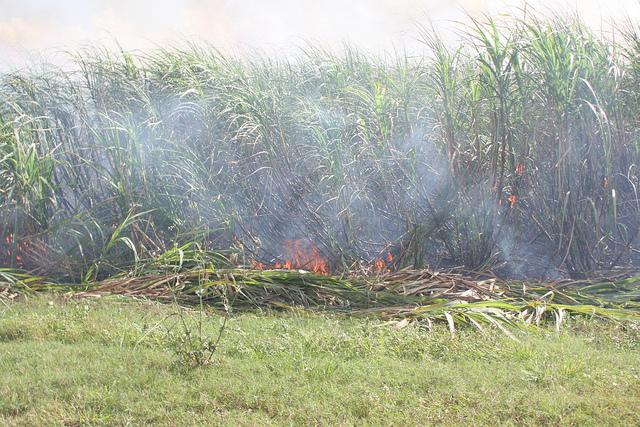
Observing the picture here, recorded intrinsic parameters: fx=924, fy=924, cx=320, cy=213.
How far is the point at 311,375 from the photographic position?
4078 millimetres

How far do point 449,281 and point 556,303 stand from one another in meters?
0.70

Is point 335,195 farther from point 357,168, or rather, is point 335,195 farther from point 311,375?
point 311,375

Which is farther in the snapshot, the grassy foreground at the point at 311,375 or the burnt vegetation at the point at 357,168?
the burnt vegetation at the point at 357,168

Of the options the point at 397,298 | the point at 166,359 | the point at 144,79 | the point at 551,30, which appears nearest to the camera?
the point at 166,359

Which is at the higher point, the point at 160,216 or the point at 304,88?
the point at 304,88

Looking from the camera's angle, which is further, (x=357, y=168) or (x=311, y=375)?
(x=357, y=168)

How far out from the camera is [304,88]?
7.98 m

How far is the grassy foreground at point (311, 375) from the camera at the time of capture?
12.1ft

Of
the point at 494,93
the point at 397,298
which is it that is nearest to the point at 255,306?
the point at 397,298

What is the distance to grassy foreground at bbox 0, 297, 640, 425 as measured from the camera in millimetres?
3699

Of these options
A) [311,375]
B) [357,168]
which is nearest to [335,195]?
[357,168]

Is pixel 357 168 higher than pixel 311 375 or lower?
higher

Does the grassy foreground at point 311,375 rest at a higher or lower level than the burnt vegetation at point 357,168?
lower

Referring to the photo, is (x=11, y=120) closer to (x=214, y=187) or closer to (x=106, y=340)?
(x=214, y=187)
